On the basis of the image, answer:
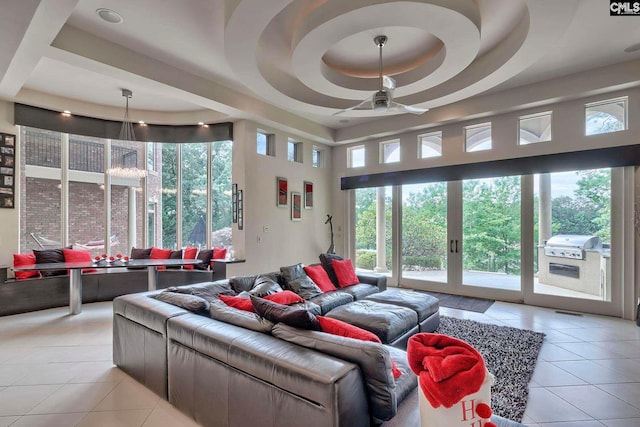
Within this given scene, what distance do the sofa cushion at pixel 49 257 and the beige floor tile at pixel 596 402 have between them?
272 inches

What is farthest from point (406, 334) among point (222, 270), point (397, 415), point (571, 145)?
point (571, 145)

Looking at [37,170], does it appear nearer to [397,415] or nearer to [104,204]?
[104,204]

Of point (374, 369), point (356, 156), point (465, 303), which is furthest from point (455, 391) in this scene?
point (356, 156)

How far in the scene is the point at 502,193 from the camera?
18.3 feet

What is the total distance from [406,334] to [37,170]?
6.61 metres

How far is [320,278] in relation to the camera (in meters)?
4.50

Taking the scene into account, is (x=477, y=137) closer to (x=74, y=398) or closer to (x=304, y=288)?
(x=304, y=288)

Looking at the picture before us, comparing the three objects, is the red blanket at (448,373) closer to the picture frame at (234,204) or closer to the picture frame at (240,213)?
the picture frame at (240,213)

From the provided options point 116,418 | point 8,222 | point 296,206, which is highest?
point 296,206

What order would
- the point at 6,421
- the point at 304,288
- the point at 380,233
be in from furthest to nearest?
the point at 380,233, the point at 304,288, the point at 6,421

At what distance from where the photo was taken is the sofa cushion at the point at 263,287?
3.34 metres

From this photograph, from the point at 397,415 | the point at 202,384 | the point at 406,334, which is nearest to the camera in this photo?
the point at 397,415

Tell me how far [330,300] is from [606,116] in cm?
Result: 496

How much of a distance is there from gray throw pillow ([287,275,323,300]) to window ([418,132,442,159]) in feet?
12.4
